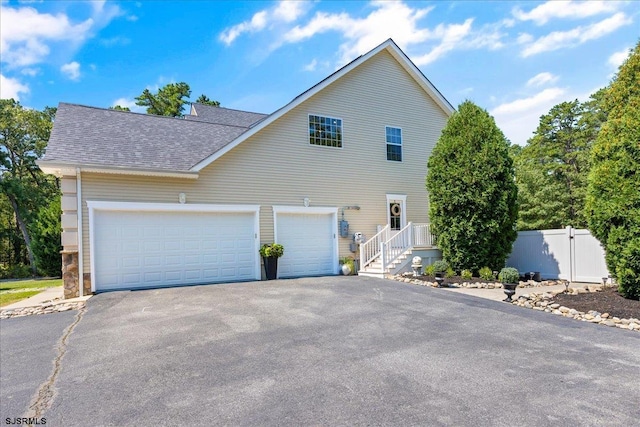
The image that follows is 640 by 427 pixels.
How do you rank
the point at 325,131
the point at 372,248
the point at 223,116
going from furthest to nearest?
the point at 223,116, the point at 325,131, the point at 372,248

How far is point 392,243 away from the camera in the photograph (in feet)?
40.2

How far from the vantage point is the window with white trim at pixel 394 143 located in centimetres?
1438

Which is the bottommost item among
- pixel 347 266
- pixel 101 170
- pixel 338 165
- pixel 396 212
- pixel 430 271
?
pixel 430 271

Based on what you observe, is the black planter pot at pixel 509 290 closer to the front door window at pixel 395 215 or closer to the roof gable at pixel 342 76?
the front door window at pixel 395 215

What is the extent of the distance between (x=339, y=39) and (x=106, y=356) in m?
12.2

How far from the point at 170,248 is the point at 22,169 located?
22090 mm

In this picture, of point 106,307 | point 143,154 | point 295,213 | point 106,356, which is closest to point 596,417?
point 106,356

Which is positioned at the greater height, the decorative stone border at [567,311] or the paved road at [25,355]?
the paved road at [25,355]

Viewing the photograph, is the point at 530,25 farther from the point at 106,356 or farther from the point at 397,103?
the point at 106,356

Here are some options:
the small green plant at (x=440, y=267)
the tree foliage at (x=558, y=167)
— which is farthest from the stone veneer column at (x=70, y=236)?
the tree foliage at (x=558, y=167)

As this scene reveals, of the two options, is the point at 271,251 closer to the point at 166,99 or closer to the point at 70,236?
the point at 70,236

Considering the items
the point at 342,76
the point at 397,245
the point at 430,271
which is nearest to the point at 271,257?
the point at 397,245

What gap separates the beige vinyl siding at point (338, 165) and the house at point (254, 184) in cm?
4

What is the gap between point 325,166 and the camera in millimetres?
13109
